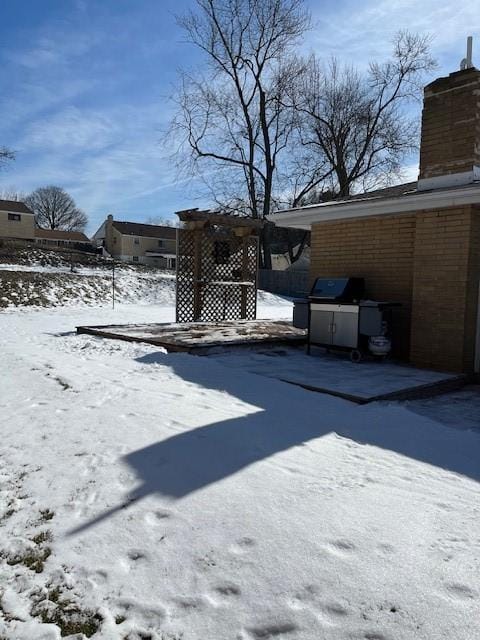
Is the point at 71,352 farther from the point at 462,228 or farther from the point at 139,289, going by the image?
the point at 139,289

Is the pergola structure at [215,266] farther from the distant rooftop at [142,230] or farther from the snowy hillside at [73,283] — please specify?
the distant rooftop at [142,230]

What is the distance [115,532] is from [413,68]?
93.2 feet

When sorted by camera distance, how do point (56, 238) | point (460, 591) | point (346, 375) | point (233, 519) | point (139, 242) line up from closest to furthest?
point (460, 591)
point (233, 519)
point (346, 375)
point (139, 242)
point (56, 238)

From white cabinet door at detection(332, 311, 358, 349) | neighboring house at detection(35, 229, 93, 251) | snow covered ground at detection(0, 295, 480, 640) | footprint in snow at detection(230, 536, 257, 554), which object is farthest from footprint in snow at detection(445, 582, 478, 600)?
neighboring house at detection(35, 229, 93, 251)

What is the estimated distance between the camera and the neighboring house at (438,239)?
605cm

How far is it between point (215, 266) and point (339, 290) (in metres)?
4.49

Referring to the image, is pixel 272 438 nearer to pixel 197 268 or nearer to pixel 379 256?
pixel 379 256

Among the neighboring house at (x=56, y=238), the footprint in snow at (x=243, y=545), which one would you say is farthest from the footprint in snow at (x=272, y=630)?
the neighboring house at (x=56, y=238)

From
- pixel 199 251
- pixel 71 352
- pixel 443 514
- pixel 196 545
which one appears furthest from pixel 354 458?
pixel 199 251

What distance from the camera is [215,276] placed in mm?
10977

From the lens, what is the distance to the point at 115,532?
86.4 inches

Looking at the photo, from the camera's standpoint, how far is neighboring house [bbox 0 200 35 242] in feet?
143

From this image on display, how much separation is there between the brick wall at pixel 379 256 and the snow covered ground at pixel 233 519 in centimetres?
280

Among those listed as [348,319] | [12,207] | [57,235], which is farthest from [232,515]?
[57,235]
